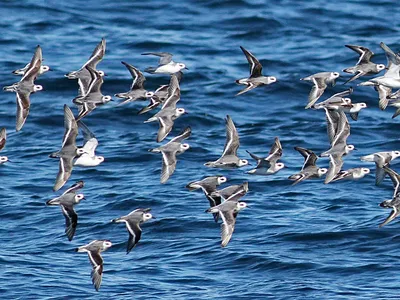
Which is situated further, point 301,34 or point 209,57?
point 301,34

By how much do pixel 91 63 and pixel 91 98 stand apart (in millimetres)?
710

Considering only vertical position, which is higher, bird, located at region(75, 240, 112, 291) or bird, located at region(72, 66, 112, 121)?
bird, located at region(72, 66, 112, 121)

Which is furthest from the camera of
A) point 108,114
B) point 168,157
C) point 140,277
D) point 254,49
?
point 254,49

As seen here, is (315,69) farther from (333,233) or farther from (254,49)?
(333,233)

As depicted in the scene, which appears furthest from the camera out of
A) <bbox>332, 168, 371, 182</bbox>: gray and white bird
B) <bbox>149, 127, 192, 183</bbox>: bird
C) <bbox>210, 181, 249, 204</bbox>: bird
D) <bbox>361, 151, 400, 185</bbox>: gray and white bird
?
<bbox>361, 151, 400, 185</bbox>: gray and white bird

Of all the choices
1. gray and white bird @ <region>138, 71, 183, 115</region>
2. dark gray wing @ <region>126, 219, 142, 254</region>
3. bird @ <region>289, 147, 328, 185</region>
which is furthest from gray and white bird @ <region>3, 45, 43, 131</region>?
bird @ <region>289, 147, 328, 185</region>

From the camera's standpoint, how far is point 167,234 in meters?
23.2

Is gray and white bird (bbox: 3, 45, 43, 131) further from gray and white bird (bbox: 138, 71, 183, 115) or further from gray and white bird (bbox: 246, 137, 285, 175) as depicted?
gray and white bird (bbox: 246, 137, 285, 175)

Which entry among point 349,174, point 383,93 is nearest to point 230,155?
point 349,174

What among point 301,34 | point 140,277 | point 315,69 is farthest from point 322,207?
point 301,34

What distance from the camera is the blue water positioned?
2111 centimetres

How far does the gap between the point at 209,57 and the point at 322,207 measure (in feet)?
34.3

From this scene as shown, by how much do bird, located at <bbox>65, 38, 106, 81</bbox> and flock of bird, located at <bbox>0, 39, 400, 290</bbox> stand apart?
15 millimetres

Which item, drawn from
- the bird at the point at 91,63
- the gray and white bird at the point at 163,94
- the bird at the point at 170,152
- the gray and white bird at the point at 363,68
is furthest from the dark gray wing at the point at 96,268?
the gray and white bird at the point at 363,68
